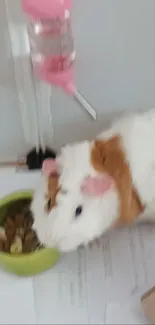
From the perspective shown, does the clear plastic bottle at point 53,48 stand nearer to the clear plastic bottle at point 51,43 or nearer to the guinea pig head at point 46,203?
the clear plastic bottle at point 51,43

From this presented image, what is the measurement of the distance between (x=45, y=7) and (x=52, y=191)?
22cm

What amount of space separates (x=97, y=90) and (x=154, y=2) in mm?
153

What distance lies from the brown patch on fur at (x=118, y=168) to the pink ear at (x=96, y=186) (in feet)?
0.05

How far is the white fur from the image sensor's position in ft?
2.20

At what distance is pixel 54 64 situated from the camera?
29.0 inches

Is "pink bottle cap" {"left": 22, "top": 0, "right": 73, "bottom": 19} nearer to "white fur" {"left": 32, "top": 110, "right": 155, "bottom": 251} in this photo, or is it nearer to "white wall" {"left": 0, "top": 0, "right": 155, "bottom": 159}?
"white wall" {"left": 0, "top": 0, "right": 155, "bottom": 159}

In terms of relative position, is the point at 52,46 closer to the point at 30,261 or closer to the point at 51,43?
the point at 51,43

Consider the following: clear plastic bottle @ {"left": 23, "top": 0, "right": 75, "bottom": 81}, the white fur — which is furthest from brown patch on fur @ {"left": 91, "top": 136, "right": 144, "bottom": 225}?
clear plastic bottle @ {"left": 23, "top": 0, "right": 75, "bottom": 81}

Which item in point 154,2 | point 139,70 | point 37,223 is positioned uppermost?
point 154,2

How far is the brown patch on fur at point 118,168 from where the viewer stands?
70 cm

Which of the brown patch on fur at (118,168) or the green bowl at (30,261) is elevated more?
the brown patch on fur at (118,168)

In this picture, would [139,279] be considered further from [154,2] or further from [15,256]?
[154,2]

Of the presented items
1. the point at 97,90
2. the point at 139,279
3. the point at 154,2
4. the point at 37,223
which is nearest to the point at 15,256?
the point at 37,223

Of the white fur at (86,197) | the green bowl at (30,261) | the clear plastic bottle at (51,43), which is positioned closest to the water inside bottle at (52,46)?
the clear plastic bottle at (51,43)
